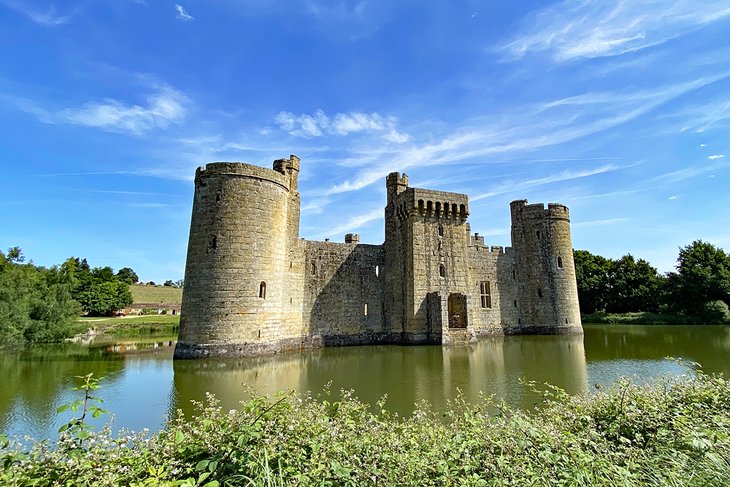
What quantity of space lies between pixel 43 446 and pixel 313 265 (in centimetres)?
2089

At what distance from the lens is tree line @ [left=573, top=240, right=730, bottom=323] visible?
37.1m

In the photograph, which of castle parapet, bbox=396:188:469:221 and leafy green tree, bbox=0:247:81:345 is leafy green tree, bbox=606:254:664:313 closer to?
castle parapet, bbox=396:188:469:221

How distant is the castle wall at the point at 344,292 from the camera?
78.9ft

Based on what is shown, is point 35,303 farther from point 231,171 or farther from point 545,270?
point 545,270

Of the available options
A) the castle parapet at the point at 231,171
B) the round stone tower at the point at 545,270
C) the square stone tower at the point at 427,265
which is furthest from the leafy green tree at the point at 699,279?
the castle parapet at the point at 231,171

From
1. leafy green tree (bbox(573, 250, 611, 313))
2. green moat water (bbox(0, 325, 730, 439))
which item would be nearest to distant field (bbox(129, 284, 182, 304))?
green moat water (bbox(0, 325, 730, 439))

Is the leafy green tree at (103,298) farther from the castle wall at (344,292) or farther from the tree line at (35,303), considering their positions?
the castle wall at (344,292)

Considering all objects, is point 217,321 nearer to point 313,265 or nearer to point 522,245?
Result: point 313,265

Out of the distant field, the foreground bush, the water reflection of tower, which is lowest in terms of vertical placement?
the water reflection of tower

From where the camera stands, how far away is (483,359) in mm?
17312

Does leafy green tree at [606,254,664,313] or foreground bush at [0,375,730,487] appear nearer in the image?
foreground bush at [0,375,730,487]

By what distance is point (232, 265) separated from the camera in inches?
703

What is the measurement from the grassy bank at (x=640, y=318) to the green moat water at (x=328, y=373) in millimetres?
19237

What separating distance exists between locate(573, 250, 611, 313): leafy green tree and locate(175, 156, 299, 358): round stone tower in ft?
132
